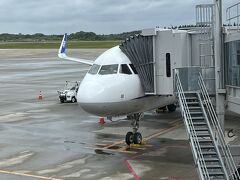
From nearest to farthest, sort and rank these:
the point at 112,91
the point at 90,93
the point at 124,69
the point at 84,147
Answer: the point at 90,93, the point at 112,91, the point at 124,69, the point at 84,147

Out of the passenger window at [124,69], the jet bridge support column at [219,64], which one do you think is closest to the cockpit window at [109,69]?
the passenger window at [124,69]

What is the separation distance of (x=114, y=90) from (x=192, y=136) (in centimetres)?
605

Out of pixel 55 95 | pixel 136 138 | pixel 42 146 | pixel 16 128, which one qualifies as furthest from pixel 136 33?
pixel 55 95

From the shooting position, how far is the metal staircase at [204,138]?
47.5 ft

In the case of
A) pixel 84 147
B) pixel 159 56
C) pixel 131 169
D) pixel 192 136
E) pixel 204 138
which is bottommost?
pixel 131 169

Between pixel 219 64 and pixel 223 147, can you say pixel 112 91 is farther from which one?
pixel 223 147

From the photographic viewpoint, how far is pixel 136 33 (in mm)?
22469

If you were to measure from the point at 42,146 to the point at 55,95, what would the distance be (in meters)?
22.7

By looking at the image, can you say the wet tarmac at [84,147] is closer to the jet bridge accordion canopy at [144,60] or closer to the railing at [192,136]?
the railing at [192,136]

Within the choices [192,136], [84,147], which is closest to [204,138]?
[192,136]

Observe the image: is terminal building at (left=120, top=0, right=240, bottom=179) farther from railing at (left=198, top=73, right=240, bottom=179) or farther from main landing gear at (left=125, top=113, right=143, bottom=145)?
main landing gear at (left=125, top=113, right=143, bottom=145)

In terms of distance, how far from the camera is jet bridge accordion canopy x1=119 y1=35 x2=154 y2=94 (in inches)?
834

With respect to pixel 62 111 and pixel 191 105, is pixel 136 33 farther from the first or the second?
pixel 62 111

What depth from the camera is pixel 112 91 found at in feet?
67.6
